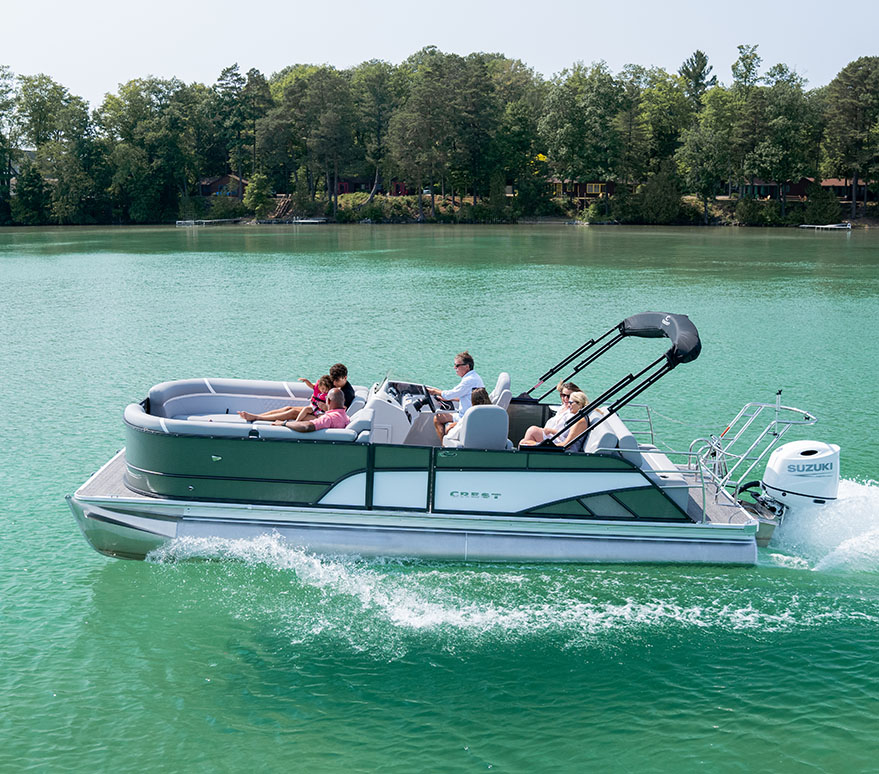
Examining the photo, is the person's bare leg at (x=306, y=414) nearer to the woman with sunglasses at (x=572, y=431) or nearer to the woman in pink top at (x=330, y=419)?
the woman in pink top at (x=330, y=419)

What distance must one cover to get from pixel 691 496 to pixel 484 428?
98.5 inches

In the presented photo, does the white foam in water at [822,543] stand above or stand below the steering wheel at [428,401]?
below

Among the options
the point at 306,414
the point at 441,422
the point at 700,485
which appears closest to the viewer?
the point at 700,485

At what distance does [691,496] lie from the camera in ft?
31.6

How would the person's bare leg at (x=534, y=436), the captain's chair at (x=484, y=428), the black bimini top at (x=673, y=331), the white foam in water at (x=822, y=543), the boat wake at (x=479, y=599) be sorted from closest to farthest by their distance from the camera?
the boat wake at (x=479, y=599)
the black bimini top at (x=673, y=331)
the captain's chair at (x=484, y=428)
the white foam in water at (x=822, y=543)
the person's bare leg at (x=534, y=436)

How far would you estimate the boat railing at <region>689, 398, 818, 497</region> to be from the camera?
940cm

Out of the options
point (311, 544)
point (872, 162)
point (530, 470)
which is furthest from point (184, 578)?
point (872, 162)

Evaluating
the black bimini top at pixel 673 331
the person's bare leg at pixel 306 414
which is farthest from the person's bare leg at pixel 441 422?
the black bimini top at pixel 673 331

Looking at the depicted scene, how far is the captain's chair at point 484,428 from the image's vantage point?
898 centimetres

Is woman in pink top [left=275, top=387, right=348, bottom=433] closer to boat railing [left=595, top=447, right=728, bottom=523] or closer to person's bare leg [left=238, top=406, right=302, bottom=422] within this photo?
person's bare leg [left=238, top=406, right=302, bottom=422]

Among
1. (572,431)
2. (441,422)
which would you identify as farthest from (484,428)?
(572,431)

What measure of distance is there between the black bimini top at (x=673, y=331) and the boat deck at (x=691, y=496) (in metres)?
1.32

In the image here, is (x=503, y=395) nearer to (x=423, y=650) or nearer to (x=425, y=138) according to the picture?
(x=423, y=650)

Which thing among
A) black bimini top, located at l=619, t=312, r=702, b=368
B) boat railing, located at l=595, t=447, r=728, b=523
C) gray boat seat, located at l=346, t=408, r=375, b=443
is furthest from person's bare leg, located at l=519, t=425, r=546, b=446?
gray boat seat, located at l=346, t=408, r=375, b=443
